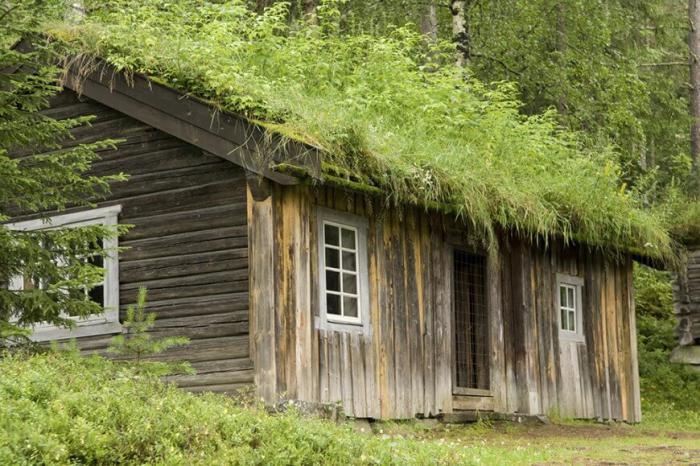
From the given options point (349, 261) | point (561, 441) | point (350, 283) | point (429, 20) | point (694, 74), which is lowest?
point (561, 441)

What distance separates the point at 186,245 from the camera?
14.4m

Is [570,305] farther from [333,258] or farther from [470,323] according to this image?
[333,258]

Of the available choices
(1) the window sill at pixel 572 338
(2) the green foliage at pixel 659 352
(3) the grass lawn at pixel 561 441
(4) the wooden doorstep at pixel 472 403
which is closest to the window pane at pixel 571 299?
(1) the window sill at pixel 572 338

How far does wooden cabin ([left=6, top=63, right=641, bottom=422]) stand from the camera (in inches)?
540

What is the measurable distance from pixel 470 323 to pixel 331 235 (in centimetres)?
348

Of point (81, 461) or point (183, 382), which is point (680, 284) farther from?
point (81, 461)

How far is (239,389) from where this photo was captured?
1355 cm

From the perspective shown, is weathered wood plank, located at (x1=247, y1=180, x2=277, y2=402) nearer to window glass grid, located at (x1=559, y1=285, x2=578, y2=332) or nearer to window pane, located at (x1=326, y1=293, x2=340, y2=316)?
window pane, located at (x1=326, y1=293, x2=340, y2=316)

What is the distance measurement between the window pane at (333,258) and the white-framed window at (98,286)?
8.73 ft

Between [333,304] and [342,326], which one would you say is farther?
[333,304]

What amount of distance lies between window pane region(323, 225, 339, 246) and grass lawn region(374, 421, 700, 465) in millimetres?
2358

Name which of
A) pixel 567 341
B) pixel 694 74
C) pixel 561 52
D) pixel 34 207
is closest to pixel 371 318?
pixel 34 207

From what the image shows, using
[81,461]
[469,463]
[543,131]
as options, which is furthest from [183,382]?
[543,131]

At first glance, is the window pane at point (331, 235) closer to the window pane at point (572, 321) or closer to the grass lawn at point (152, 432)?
the grass lawn at point (152, 432)
